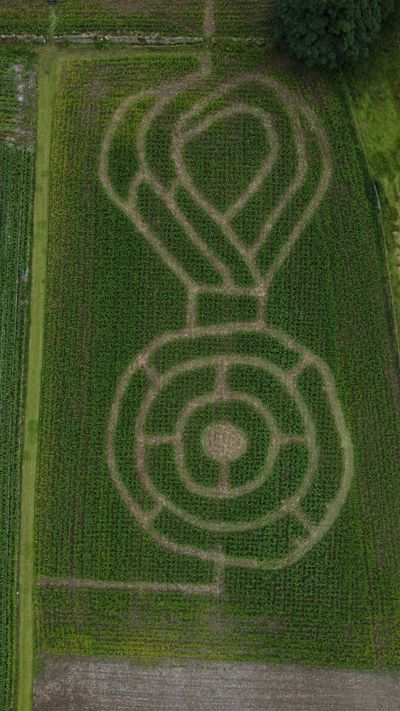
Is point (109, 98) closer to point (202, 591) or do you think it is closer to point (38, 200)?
point (38, 200)

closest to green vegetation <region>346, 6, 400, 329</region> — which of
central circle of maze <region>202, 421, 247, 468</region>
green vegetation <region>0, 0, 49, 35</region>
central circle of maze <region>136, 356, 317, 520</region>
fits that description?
central circle of maze <region>136, 356, 317, 520</region>

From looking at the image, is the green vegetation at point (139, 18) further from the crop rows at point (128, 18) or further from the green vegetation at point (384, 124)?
the green vegetation at point (384, 124)

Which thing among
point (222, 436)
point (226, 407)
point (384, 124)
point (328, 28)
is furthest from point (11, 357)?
point (384, 124)

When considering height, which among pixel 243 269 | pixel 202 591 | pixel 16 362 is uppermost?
pixel 243 269

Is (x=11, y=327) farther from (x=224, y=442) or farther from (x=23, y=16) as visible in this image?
(x=23, y=16)

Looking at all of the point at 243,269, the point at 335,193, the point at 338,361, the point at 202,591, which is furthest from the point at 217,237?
the point at 202,591

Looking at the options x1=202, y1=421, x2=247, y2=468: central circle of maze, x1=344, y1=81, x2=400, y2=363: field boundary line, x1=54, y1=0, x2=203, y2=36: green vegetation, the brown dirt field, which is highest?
x1=54, y1=0, x2=203, y2=36: green vegetation

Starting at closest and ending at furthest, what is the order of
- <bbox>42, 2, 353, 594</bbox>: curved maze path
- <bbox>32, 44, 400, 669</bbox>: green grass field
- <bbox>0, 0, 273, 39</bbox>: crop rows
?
<bbox>32, 44, 400, 669</bbox>: green grass field
<bbox>42, 2, 353, 594</bbox>: curved maze path
<bbox>0, 0, 273, 39</bbox>: crop rows

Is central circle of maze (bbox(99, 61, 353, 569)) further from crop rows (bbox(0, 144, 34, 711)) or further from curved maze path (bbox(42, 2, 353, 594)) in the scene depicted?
crop rows (bbox(0, 144, 34, 711))
